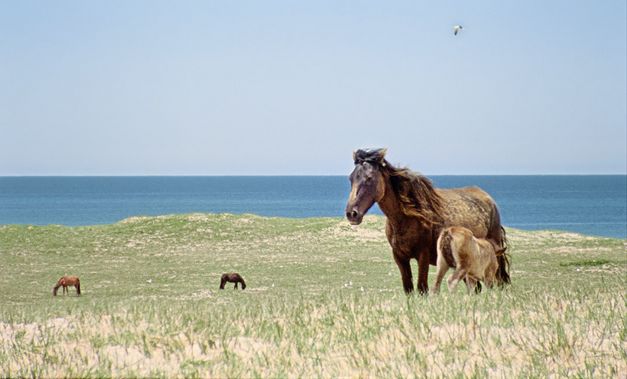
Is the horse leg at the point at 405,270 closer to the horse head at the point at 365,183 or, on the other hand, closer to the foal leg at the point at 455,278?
the foal leg at the point at 455,278

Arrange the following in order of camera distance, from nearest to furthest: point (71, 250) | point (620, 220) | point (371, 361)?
1. point (371, 361)
2. point (71, 250)
3. point (620, 220)

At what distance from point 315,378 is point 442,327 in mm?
2046

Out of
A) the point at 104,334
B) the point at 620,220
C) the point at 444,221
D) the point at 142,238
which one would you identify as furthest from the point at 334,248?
the point at 620,220

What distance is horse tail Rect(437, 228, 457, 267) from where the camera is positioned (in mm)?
10448

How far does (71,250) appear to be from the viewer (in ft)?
114

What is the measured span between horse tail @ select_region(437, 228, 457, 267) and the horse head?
89cm

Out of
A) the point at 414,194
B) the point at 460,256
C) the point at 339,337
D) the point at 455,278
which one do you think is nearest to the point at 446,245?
the point at 460,256

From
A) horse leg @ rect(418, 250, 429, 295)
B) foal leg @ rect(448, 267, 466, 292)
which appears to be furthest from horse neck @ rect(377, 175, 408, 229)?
foal leg @ rect(448, 267, 466, 292)

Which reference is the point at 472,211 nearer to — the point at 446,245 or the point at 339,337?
the point at 446,245

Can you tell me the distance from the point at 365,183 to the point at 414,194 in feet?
2.79

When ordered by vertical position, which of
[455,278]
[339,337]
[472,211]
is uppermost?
[472,211]

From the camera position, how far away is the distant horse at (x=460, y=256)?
1044 cm

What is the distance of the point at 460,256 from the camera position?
1045 cm

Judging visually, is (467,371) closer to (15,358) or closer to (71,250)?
(15,358)
